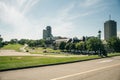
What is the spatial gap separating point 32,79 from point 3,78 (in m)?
1.88

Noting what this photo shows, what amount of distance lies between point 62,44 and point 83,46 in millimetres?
31978

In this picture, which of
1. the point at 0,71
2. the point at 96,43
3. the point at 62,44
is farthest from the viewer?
the point at 62,44

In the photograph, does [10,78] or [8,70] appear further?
[8,70]

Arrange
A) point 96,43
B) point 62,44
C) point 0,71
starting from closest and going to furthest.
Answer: point 0,71, point 96,43, point 62,44

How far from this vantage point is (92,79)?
9820mm

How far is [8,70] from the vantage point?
43.2ft

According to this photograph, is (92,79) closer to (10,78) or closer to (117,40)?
(10,78)

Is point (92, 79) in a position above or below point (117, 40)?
below

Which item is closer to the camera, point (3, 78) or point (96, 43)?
Answer: point (3, 78)

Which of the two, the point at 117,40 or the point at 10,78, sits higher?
the point at 117,40

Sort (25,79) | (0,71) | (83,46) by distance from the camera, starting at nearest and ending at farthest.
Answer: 1. (25,79)
2. (0,71)
3. (83,46)

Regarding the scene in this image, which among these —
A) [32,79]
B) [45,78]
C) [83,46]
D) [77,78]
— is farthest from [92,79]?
[83,46]

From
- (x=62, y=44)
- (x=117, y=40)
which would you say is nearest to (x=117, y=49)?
(x=117, y=40)

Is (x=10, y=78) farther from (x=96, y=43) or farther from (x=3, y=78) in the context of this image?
(x=96, y=43)
